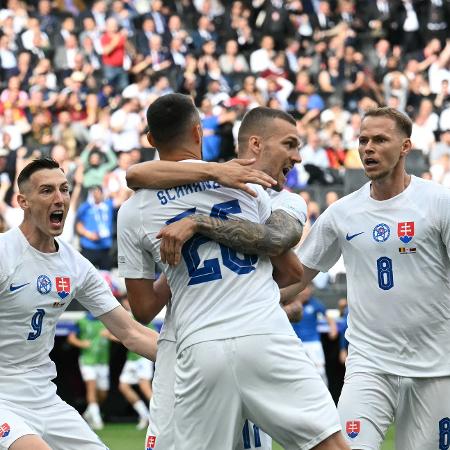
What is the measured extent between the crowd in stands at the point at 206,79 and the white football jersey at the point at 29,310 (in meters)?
10.1

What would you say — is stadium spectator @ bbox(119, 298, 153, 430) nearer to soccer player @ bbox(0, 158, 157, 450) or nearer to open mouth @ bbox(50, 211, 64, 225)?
soccer player @ bbox(0, 158, 157, 450)

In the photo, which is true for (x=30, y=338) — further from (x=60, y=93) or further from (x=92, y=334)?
(x=60, y=93)

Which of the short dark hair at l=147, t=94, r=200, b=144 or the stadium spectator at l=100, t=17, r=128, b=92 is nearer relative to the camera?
the short dark hair at l=147, t=94, r=200, b=144

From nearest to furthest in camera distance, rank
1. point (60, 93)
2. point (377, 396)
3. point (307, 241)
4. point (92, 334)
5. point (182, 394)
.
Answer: point (182, 394), point (377, 396), point (307, 241), point (92, 334), point (60, 93)

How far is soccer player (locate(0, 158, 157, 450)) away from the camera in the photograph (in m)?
7.66

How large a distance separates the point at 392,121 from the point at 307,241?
3.24ft

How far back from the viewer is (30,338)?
303 inches

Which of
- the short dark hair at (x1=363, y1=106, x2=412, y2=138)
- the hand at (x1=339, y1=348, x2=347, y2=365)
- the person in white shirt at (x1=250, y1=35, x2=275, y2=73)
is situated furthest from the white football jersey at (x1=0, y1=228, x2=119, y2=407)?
the person in white shirt at (x1=250, y1=35, x2=275, y2=73)

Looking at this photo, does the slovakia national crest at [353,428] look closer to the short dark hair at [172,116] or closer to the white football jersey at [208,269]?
the white football jersey at [208,269]

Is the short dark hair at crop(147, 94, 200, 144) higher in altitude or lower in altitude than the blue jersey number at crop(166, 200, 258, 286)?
higher

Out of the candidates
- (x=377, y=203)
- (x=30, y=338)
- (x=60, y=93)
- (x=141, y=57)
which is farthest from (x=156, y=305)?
(x=141, y=57)

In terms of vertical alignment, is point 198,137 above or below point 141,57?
above

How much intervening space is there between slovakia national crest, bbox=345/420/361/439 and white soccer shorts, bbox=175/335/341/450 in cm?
146

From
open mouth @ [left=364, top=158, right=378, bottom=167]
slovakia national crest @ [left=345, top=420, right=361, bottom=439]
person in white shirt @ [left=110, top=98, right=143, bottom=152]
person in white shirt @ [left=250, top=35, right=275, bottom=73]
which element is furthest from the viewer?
person in white shirt @ [left=250, top=35, right=275, bottom=73]
